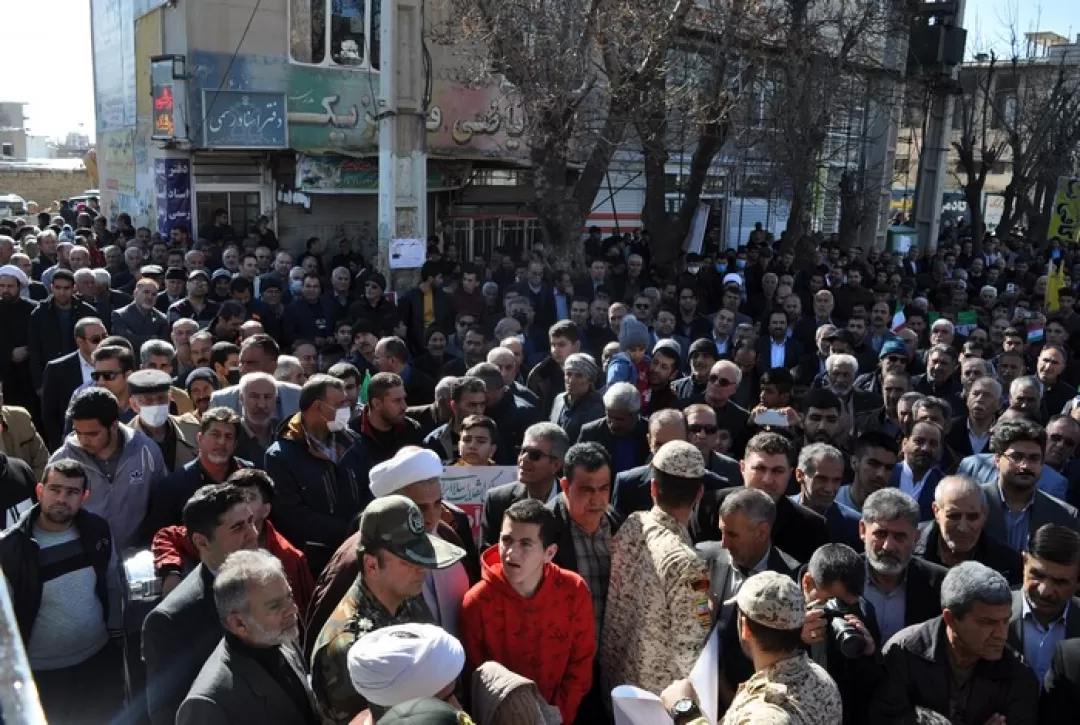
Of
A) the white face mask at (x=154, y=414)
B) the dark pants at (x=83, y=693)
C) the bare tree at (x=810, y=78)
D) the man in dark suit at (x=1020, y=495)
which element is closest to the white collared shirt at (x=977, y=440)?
the man in dark suit at (x=1020, y=495)

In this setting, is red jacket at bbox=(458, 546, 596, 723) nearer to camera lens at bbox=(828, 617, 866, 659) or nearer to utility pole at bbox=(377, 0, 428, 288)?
camera lens at bbox=(828, 617, 866, 659)

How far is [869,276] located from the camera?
16.0 metres

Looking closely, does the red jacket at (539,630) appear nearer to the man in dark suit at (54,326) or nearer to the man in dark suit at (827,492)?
the man in dark suit at (827,492)

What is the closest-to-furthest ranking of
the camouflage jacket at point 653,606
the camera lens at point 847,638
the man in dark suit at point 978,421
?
the camera lens at point 847,638, the camouflage jacket at point 653,606, the man in dark suit at point 978,421

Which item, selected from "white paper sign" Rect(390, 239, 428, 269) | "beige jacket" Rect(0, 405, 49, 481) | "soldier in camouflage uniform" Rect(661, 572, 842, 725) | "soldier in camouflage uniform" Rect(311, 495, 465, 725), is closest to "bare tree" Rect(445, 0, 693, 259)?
"white paper sign" Rect(390, 239, 428, 269)

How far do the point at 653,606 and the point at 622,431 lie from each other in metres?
2.47

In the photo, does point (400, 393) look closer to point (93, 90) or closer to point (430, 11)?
point (430, 11)

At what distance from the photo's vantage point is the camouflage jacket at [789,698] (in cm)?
277

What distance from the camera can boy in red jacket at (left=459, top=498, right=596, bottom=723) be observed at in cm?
350

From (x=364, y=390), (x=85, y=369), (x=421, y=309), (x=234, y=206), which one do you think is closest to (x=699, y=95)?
(x=421, y=309)

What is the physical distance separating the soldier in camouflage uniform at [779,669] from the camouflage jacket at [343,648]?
1079 mm

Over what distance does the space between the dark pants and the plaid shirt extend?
2.07 metres

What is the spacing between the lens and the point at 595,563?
13.2 ft

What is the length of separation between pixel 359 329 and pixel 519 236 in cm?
1320
